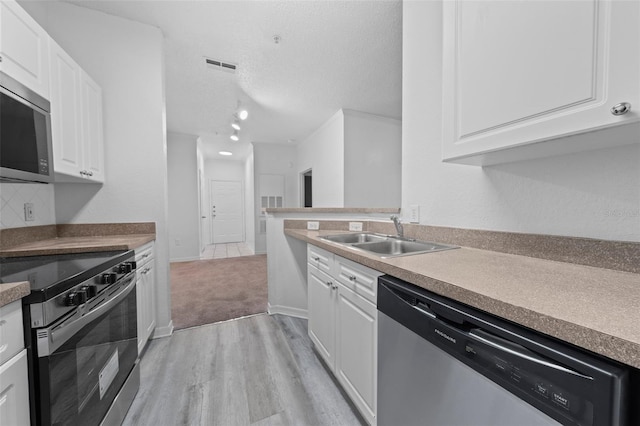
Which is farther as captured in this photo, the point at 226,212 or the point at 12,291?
the point at 226,212

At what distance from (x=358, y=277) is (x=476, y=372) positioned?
2.04 feet

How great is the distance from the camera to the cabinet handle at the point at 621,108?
0.59 meters

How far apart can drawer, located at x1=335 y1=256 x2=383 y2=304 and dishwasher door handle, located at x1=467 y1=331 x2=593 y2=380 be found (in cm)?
47

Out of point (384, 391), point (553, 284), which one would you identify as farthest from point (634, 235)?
point (384, 391)

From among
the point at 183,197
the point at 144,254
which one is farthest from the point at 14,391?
the point at 183,197

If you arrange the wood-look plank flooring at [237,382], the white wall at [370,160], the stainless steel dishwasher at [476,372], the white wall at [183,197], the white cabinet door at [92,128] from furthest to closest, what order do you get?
the white wall at [183,197] < the white wall at [370,160] < the white cabinet door at [92,128] < the wood-look plank flooring at [237,382] < the stainless steel dishwasher at [476,372]

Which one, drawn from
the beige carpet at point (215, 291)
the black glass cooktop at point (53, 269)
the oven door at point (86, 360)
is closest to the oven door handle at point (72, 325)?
the oven door at point (86, 360)

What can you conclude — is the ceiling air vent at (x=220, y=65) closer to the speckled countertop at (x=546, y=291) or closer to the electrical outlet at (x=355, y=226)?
the electrical outlet at (x=355, y=226)

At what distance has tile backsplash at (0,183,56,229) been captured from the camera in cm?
148

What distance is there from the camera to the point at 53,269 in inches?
40.6

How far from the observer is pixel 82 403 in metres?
0.95

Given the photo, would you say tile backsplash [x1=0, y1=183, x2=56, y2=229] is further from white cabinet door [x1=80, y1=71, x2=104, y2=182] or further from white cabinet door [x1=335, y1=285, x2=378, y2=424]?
white cabinet door [x1=335, y1=285, x2=378, y2=424]

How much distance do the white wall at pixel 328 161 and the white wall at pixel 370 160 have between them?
135 mm

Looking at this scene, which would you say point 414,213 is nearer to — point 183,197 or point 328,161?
point 328,161
